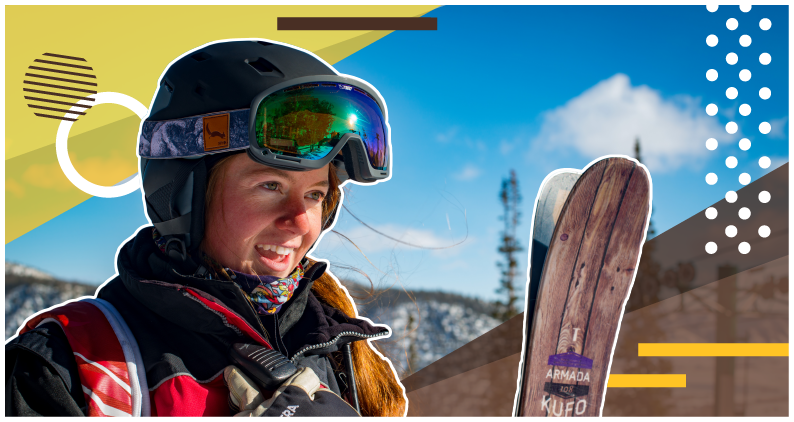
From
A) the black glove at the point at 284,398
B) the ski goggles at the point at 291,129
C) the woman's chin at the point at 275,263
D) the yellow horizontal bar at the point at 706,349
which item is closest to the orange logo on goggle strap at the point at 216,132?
A: the ski goggles at the point at 291,129

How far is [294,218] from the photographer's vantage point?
5.74ft

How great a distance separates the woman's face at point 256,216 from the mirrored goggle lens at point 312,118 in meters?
0.09

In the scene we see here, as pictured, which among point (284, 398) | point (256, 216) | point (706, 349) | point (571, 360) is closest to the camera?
point (284, 398)

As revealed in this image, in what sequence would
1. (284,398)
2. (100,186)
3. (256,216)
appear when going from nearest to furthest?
1. (284,398)
2. (256,216)
3. (100,186)

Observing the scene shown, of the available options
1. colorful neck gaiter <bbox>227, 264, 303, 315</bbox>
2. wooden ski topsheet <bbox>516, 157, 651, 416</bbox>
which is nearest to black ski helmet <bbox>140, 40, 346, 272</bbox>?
colorful neck gaiter <bbox>227, 264, 303, 315</bbox>

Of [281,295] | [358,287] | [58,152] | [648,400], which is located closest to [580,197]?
[358,287]

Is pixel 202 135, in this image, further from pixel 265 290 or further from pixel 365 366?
pixel 365 366

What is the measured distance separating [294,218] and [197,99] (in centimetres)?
Answer: 56

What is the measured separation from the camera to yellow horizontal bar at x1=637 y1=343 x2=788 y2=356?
2.85m

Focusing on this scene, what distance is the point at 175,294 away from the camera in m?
1.58

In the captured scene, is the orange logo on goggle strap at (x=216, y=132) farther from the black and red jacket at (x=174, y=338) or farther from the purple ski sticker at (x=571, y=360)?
the purple ski sticker at (x=571, y=360)

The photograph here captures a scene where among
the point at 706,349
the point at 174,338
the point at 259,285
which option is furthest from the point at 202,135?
the point at 706,349

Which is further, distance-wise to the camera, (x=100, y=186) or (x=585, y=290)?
(x=585, y=290)

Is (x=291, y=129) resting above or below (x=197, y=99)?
below
